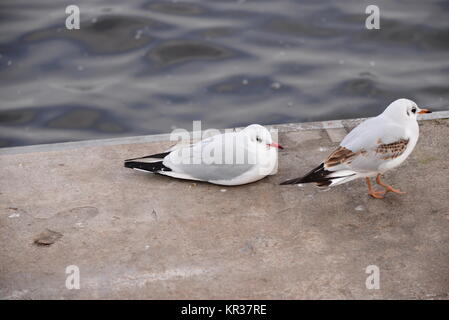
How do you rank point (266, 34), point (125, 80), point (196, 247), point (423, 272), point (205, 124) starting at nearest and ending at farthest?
1. point (423, 272)
2. point (196, 247)
3. point (205, 124)
4. point (125, 80)
5. point (266, 34)

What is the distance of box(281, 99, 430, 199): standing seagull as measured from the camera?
4.44 m

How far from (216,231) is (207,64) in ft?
16.8

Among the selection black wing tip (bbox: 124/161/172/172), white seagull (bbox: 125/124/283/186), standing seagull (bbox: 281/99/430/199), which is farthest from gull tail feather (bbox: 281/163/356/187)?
black wing tip (bbox: 124/161/172/172)

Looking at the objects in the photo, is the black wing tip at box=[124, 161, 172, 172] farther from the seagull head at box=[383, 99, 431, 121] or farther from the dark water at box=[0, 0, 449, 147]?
the dark water at box=[0, 0, 449, 147]

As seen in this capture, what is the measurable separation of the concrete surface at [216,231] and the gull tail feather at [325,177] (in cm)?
20

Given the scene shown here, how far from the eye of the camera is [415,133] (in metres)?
4.55

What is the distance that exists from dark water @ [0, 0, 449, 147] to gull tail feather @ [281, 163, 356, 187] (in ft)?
11.9

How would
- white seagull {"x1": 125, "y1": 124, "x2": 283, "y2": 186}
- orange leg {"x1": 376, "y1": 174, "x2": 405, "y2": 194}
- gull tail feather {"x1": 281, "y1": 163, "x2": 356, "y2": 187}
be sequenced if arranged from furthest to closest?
white seagull {"x1": 125, "y1": 124, "x2": 283, "y2": 186}, orange leg {"x1": 376, "y1": 174, "x2": 405, "y2": 194}, gull tail feather {"x1": 281, "y1": 163, "x2": 356, "y2": 187}

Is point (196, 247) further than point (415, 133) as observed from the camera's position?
No

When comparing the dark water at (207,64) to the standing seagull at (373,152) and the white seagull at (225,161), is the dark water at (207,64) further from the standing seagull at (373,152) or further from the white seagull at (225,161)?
the standing seagull at (373,152)
